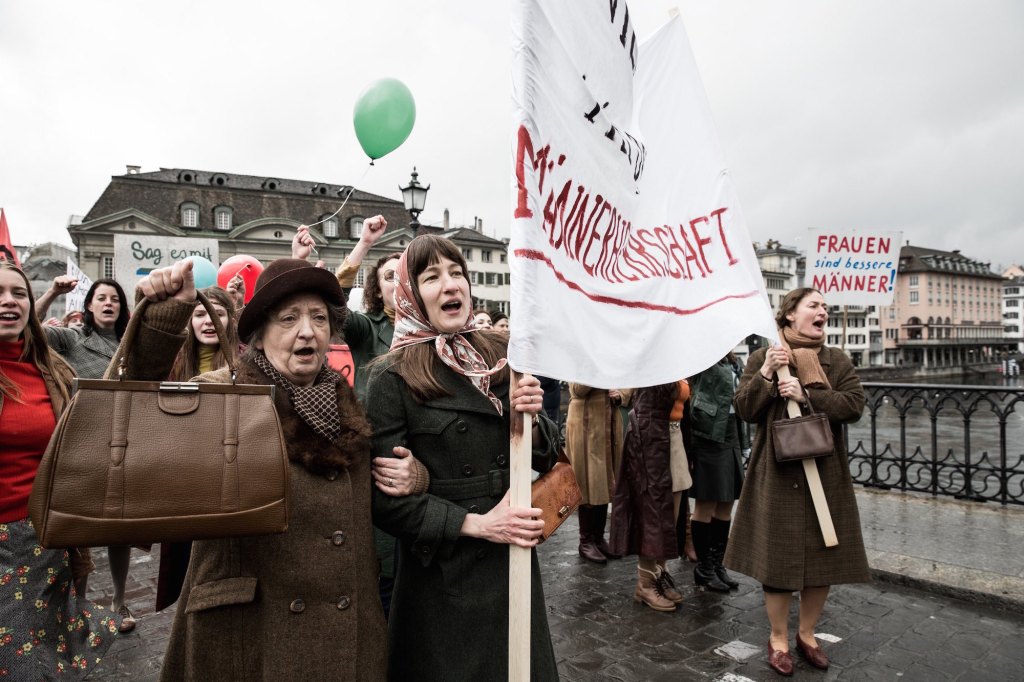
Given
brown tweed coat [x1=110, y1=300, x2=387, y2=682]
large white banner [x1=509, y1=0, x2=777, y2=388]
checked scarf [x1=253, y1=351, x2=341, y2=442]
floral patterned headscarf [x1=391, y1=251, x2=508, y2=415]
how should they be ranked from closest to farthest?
brown tweed coat [x1=110, y1=300, x2=387, y2=682]
checked scarf [x1=253, y1=351, x2=341, y2=442]
large white banner [x1=509, y1=0, x2=777, y2=388]
floral patterned headscarf [x1=391, y1=251, x2=508, y2=415]

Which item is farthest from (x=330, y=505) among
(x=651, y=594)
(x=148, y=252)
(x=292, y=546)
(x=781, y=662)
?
(x=148, y=252)

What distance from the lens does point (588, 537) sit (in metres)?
5.98

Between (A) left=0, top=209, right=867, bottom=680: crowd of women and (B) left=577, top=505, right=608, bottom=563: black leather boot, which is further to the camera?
(B) left=577, top=505, right=608, bottom=563: black leather boot

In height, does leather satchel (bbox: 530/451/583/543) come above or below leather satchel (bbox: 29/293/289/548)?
below

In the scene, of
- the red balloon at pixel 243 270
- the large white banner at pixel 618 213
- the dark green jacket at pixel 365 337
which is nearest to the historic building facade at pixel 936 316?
the red balloon at pixel 243 270

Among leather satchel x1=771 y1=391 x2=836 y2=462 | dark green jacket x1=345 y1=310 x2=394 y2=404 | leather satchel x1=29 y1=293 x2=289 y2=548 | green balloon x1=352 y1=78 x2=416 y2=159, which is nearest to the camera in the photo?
leather satchel x1=29 y1=293 x2=289 y2=548

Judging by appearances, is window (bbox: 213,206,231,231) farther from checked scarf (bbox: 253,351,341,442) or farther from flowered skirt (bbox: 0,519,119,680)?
checked scarf (bbox: 253,351,341,442)

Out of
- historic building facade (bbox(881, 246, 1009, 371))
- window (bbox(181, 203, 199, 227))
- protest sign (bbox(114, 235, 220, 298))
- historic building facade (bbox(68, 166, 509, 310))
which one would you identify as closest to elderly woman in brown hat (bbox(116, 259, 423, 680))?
protest sign (bbox(114, 235, 220, 298))

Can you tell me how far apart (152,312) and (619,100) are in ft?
6.62

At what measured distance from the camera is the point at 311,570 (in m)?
1.88

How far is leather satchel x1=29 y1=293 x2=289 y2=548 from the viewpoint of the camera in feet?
4.77

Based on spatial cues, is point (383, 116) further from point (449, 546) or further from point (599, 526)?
point (599, 526)

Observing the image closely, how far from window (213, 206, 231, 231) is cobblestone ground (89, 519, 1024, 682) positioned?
53.0 metres

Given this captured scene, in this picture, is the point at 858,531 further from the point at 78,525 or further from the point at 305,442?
the point at 78,525
